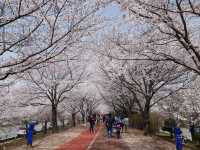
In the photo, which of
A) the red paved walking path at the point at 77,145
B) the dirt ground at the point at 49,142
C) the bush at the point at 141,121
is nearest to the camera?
the red paved walking path at the point at 77,145

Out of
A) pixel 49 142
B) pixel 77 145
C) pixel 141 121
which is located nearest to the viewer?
pixel 77 145

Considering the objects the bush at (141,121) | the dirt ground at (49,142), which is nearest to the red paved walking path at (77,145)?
the dirt ground at (49,142)

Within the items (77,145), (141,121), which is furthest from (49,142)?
(141,121)

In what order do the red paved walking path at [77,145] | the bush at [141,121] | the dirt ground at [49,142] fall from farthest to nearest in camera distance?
the bush at [141,121] → the dirt ground at [49,142] → the red paved walking path at [77,145]

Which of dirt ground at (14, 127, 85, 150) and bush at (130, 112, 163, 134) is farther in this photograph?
bush at (130, 112, 163, 134)

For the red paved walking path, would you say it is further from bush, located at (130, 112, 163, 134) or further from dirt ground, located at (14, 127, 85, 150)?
bush, located at (130, 112, 163, 134)

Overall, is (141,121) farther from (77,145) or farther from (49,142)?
(77,145)

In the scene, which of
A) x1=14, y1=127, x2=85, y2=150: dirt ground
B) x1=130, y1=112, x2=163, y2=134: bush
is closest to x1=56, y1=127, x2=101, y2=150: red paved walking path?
x1=14, y1=127, x2=85, y2=150: dirt ground

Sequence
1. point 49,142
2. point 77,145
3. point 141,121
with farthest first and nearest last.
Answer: point 141,121, point 49,142, point 77,145

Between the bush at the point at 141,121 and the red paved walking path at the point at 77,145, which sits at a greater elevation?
the bush at the point at 141,121

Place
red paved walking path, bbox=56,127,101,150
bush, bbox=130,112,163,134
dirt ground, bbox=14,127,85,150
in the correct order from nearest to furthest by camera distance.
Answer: red paved walking path, bbox=56,127,101,150, dirt ground, bbox=14,127,85,150, bush, bbox=130,112,163,134

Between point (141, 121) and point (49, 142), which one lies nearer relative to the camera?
point (49, 142)

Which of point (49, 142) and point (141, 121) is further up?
point (141, 121)

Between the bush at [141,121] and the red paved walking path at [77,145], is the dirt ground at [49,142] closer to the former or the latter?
the red paved walking path at [77,145]
